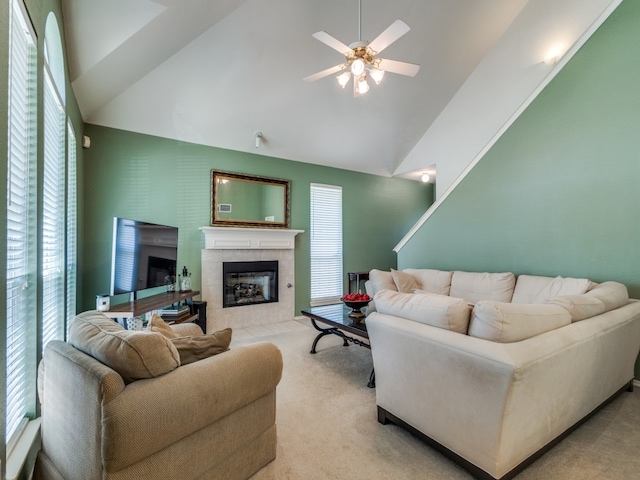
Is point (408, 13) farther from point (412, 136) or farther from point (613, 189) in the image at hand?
point (613, 189)

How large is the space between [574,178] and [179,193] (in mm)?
4697

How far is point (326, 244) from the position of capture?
559 centimetres

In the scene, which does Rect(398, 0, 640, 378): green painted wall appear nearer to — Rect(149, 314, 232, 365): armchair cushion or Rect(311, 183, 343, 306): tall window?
Rect(311, 183, 343, 306): tall window

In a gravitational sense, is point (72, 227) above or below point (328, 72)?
below

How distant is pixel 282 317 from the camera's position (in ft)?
16.3

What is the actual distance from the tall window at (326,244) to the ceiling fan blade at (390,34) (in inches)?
118

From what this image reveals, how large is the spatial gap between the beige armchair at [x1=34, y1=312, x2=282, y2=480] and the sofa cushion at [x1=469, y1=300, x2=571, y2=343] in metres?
1.10

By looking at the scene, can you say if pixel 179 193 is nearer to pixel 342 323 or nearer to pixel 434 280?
pixel 342 323

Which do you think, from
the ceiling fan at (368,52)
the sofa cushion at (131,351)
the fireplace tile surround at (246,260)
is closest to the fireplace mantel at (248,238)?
the fireplace tile surround at (246,260)

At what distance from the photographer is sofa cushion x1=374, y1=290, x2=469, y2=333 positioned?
1641 mm

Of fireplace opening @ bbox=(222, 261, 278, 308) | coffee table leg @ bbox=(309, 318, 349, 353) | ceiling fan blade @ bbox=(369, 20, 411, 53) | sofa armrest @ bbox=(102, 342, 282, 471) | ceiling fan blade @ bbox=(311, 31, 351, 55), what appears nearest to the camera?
sofa armrest @ bbox=(102, 342, 282, 471)

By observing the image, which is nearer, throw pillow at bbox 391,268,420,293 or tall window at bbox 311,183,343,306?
throw pillow at bbox 391,268,420,293

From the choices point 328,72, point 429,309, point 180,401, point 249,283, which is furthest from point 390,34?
point 249,283

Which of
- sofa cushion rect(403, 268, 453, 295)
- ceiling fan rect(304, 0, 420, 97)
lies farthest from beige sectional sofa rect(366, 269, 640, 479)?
ceiling fan rect(304, 0, 420, 97)
